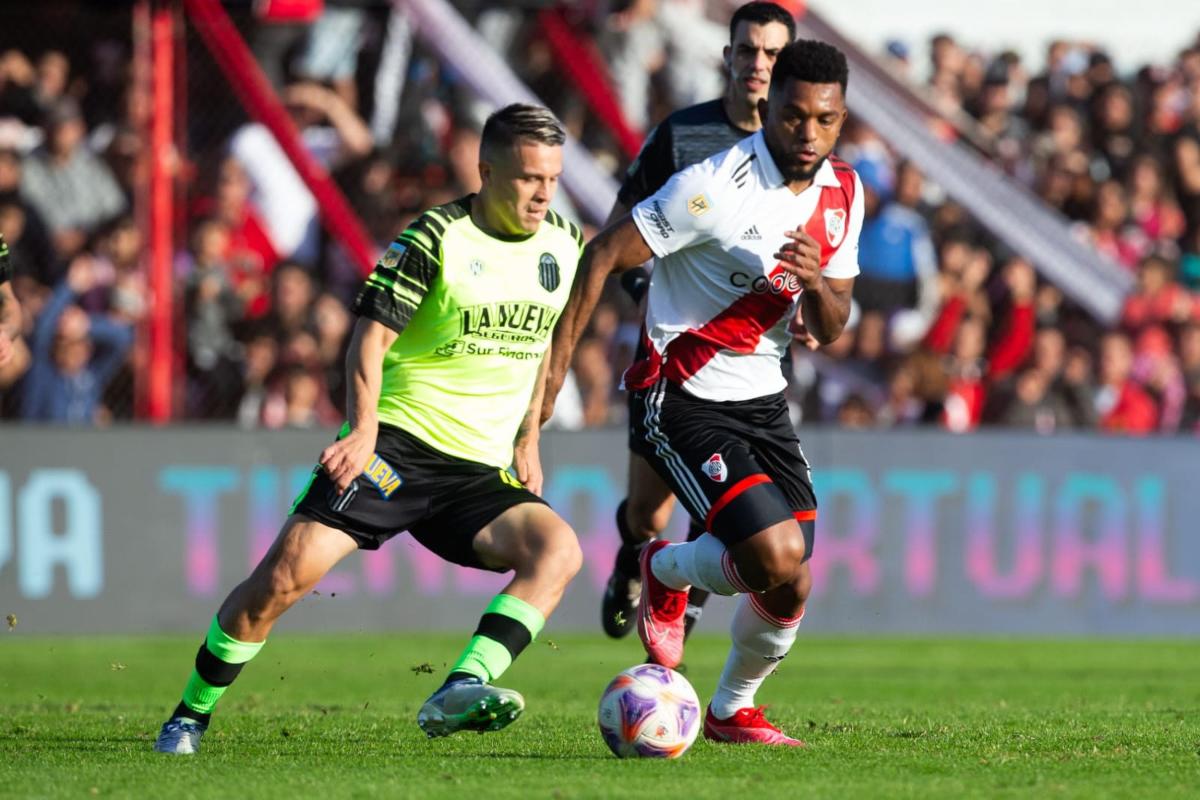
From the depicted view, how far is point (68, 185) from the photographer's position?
540 inches

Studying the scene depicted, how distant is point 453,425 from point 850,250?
1649 millimetres

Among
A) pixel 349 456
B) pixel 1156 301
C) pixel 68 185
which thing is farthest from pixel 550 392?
pixel 1156 301

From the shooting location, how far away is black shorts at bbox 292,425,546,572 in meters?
6.84

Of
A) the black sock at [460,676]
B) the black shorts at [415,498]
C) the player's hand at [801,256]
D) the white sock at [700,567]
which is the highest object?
the player's hand at [801,256]

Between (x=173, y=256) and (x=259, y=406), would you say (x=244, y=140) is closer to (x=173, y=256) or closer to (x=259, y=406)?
(x=173, y=256)

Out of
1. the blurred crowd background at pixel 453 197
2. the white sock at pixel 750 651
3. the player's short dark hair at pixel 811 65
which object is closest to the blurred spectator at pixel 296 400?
the blurred crowd background at pixel 453 197

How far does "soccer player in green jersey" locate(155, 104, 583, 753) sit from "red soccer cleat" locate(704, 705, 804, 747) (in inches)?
39.2

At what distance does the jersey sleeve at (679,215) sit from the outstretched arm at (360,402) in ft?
3.35

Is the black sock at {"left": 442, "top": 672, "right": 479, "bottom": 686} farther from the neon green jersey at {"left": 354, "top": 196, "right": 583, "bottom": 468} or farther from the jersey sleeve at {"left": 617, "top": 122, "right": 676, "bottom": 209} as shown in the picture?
the jersey sleeve at {"left": 617, "top": 122, "right": 676, "bottom": 209}

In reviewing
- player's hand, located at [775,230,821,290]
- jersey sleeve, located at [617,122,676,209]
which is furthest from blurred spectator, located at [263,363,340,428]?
player's hand, located at [775,230,821,290]

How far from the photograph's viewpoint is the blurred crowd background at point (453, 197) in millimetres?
13539

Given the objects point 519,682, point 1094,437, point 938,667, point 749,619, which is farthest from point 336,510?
point 1094,437

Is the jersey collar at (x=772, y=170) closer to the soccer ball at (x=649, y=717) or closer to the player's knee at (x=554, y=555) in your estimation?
the player's knee at (x=554, y=555)

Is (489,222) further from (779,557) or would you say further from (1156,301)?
(1156,301)
